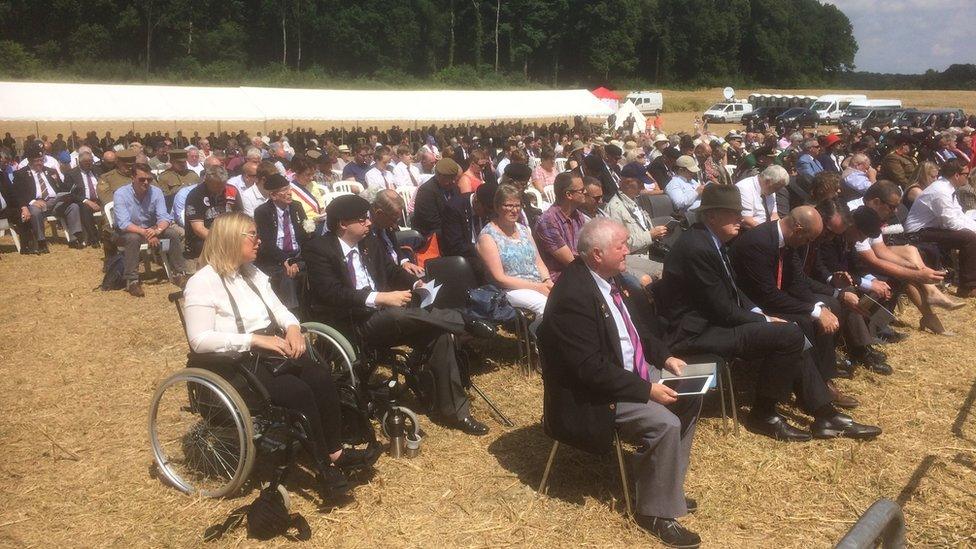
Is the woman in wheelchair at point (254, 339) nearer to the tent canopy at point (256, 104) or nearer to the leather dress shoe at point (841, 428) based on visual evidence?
the leather dress shoe at point (841, 428)

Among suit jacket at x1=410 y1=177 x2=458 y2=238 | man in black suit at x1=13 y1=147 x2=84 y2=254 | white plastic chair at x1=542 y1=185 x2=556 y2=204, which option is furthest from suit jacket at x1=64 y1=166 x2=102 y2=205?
white plastic chair at x1=542 y1=185 x2=556 y2=204

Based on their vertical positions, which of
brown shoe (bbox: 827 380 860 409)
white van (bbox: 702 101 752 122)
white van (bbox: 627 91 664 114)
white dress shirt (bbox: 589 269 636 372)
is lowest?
brown shoe (bbox: 827 380 860 409)

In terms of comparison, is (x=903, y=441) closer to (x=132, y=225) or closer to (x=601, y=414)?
(x=601, y=414)

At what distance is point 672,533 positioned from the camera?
3688 mm

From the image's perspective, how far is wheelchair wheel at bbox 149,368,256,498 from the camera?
3.70 meters

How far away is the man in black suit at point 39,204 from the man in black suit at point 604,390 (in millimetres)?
10143

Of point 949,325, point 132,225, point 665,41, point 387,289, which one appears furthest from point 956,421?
point 665,41

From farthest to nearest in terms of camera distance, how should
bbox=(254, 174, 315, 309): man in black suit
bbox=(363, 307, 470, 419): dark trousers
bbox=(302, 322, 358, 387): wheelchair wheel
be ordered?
1. bbox=(254, 174, 315, 309): man in black suit
2. bbox=(363, 307, 470, 419): dark trousers
3. bbox=(302, 322, 358, 387): wheelchair wheel

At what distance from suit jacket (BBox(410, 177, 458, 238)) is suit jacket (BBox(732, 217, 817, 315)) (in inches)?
120

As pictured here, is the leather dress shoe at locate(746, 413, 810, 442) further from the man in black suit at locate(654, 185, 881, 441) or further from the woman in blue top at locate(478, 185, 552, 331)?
the woman in blue top at locate(478, 185, 552, 331)

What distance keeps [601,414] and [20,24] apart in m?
70.2

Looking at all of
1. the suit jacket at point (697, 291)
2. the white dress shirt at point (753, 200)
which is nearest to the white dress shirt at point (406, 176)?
the white dress shirt at point (753, 200)

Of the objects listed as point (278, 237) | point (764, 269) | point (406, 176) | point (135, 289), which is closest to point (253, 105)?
point (406, 176)

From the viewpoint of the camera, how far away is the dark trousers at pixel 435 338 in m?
4.79
